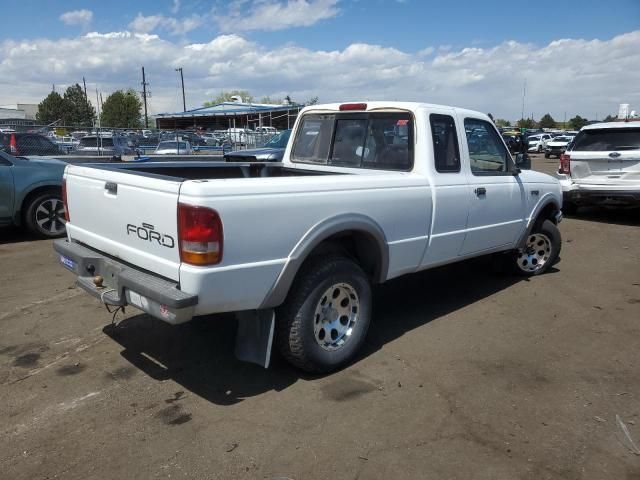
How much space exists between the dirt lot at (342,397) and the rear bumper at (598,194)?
4.58 meters

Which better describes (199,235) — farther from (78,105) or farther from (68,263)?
(78,105)

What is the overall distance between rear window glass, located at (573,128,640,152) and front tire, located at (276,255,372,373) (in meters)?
7.63

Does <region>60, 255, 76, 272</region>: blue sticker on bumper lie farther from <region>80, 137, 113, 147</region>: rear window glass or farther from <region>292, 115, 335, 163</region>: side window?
<region>80, 137, 113, 147</region>: rear window glass

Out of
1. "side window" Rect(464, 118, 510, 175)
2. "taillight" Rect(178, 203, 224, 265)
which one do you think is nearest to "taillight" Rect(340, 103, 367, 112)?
"side window" Rect(464, 118, 510, 175)

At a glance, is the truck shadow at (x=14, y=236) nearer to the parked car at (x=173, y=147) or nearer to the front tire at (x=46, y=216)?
the front tire at (x=46, y=216)

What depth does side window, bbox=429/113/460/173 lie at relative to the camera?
437cm

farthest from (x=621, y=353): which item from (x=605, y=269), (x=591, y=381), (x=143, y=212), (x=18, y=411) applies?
(x=18, y=411)

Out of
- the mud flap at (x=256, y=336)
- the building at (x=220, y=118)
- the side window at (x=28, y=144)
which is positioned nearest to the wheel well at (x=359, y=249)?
the mud flap at (x=256, y=336)

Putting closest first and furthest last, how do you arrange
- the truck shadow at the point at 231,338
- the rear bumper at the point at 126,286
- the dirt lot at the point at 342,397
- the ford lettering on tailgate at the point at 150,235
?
the dirt lot at the point at 342,397
the rear bumper at the point at 126,286
the ford lettering on tailgate at the point at 150,235
the truck shadow at the point at 231,338

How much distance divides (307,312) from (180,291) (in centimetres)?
88

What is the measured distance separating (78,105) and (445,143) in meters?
78.5

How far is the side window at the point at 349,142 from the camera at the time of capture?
4.67 meters

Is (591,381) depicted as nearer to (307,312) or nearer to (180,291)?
(307,312)

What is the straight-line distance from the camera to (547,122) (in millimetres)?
99188
